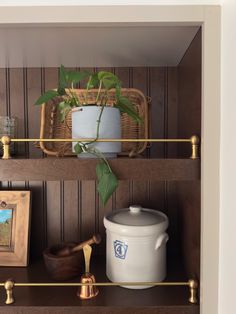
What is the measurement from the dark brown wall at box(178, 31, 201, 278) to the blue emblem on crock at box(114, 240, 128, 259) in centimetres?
16

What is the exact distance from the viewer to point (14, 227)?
906 mm

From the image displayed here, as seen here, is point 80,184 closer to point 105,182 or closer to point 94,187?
point 94,187

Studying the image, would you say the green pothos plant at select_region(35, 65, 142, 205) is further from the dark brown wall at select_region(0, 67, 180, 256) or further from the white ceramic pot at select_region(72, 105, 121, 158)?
the dark brown wall at select_region(0, 67, 180, 256)

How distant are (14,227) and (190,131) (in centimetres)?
58

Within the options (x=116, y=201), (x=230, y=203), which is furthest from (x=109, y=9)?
(x=116, y=201)

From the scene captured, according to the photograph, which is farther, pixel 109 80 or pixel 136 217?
pixel 136 217

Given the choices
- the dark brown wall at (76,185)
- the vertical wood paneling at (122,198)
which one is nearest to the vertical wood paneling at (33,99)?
the dark brown wall at (76,185)

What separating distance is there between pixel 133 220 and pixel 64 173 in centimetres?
23

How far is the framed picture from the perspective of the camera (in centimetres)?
89

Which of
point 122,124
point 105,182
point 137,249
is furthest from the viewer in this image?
point 122,124

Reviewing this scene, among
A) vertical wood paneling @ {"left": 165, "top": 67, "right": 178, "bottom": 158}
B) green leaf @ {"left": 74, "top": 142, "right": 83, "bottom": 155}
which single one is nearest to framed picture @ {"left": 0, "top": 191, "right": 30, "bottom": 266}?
green leaf @ {"left": 74, "top": 142, "right": 83, "bottom": 155}

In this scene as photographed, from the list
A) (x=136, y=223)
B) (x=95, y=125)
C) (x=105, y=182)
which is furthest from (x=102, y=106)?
(x=136, y=223)

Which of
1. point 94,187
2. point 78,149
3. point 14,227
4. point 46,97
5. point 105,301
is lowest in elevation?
point 105,301

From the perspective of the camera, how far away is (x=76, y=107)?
2.20 feet
